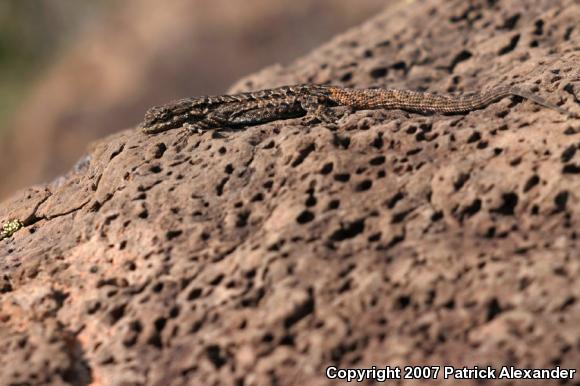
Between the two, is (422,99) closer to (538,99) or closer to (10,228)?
(538,99)

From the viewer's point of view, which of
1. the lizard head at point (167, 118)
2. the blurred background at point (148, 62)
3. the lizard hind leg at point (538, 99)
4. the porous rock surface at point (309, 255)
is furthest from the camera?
the blurred background at point (148, 62)

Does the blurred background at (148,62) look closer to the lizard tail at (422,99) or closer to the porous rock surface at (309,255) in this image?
the lizard tail at (422,99)

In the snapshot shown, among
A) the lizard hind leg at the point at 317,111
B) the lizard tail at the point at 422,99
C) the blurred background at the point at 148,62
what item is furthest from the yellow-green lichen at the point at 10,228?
the blurred background at the point at 148,62

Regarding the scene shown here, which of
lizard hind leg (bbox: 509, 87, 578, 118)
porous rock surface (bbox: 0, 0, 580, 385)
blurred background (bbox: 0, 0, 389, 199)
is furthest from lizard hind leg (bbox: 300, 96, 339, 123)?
blurred background (bbox: 0, 0, 389, 199)

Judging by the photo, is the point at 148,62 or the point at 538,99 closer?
the point at 538,99

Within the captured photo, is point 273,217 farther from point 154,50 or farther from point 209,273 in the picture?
point 154,50

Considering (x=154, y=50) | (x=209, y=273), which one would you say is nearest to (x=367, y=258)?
(x=209, y=273)

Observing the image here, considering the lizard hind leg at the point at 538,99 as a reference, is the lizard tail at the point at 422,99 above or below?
above

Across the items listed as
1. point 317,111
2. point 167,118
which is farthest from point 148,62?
point 317,111
